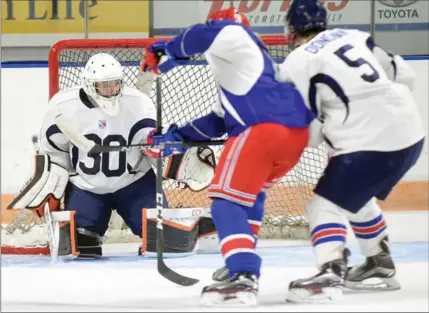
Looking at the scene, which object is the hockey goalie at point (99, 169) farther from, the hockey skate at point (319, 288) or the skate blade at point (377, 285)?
the hockey skate at point (319, 288)

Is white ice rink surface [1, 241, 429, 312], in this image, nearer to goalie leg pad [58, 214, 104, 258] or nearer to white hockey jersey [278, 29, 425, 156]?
goalie leg pad [58, 214, 104, 258]

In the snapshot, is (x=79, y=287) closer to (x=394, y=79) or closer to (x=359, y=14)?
(x=394, y=79)

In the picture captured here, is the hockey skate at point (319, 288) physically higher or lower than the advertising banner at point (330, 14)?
lower

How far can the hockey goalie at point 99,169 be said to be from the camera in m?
3.84

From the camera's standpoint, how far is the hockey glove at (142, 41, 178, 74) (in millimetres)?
2914

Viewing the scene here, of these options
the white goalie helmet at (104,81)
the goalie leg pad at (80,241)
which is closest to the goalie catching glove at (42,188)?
the goalie leg pad at (80,241)

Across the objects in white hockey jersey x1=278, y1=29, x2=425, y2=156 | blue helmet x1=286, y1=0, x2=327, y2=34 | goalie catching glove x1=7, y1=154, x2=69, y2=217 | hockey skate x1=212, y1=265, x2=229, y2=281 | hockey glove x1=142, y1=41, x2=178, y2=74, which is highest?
blue helmet x1=286, y1=0, x2=327, y2=34

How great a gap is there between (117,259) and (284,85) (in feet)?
4.04

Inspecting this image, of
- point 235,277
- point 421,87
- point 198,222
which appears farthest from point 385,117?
point 421,87

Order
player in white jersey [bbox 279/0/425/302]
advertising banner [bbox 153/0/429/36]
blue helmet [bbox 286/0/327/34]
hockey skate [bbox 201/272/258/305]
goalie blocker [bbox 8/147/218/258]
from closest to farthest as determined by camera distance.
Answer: hockey skate [bbox 201/272/258/305] < player in white jersey [bbox 279/0/425/302] < blue helmet [bbox 286/0/327/34] < goalie blocker [bbox 8/147/218/258] < advertising banner [bbox 153/0/429/36]

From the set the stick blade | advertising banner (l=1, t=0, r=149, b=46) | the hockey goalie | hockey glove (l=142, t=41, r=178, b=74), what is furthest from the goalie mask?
advertising banner (l=1, t=0, r=149, b=46)

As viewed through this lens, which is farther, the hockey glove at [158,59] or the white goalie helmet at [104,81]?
the white goalie helmet at [104,81]

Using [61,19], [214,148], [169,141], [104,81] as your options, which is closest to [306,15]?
[169,141]

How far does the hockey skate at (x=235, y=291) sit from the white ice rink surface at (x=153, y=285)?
0.12 ft
